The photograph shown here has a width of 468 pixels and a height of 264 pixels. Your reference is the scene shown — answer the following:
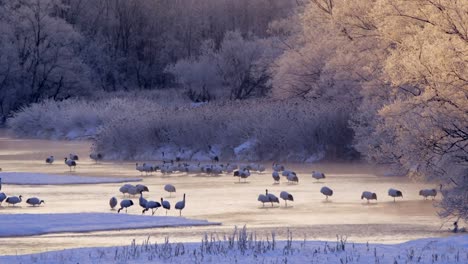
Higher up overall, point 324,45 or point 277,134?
point 324,45

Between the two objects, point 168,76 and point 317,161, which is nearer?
point 317,161

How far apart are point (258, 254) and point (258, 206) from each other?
9.57m

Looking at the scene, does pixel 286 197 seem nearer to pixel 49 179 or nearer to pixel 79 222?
pixel 79 222

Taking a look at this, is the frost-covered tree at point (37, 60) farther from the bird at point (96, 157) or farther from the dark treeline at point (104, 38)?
the bird at point (96, 157)

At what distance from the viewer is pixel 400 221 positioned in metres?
19.5

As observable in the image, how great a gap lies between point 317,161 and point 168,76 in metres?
43.5

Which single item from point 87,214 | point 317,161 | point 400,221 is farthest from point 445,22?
point 317,161

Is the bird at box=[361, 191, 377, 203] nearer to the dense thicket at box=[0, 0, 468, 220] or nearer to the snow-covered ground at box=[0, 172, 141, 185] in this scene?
the dense thicket at box=[0, 0, 468, 220]

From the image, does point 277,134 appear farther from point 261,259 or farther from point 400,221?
point 261,259

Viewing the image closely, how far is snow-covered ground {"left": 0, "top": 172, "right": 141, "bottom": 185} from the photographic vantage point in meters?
27.9

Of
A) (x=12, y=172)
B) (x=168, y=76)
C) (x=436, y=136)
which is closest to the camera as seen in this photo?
(x=436, y=136)

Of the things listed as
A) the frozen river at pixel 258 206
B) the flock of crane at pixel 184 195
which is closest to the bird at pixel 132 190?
the flock of crane at pixel 184 195

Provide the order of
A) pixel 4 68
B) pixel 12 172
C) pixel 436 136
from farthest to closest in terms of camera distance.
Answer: pixel 4 68, pixel 12 172, pixel 436 136

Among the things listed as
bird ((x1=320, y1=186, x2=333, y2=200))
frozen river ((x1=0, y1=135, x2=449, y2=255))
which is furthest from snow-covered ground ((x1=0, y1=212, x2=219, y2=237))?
bird ((x1=320, y1=186, x2=333, y2=200))
